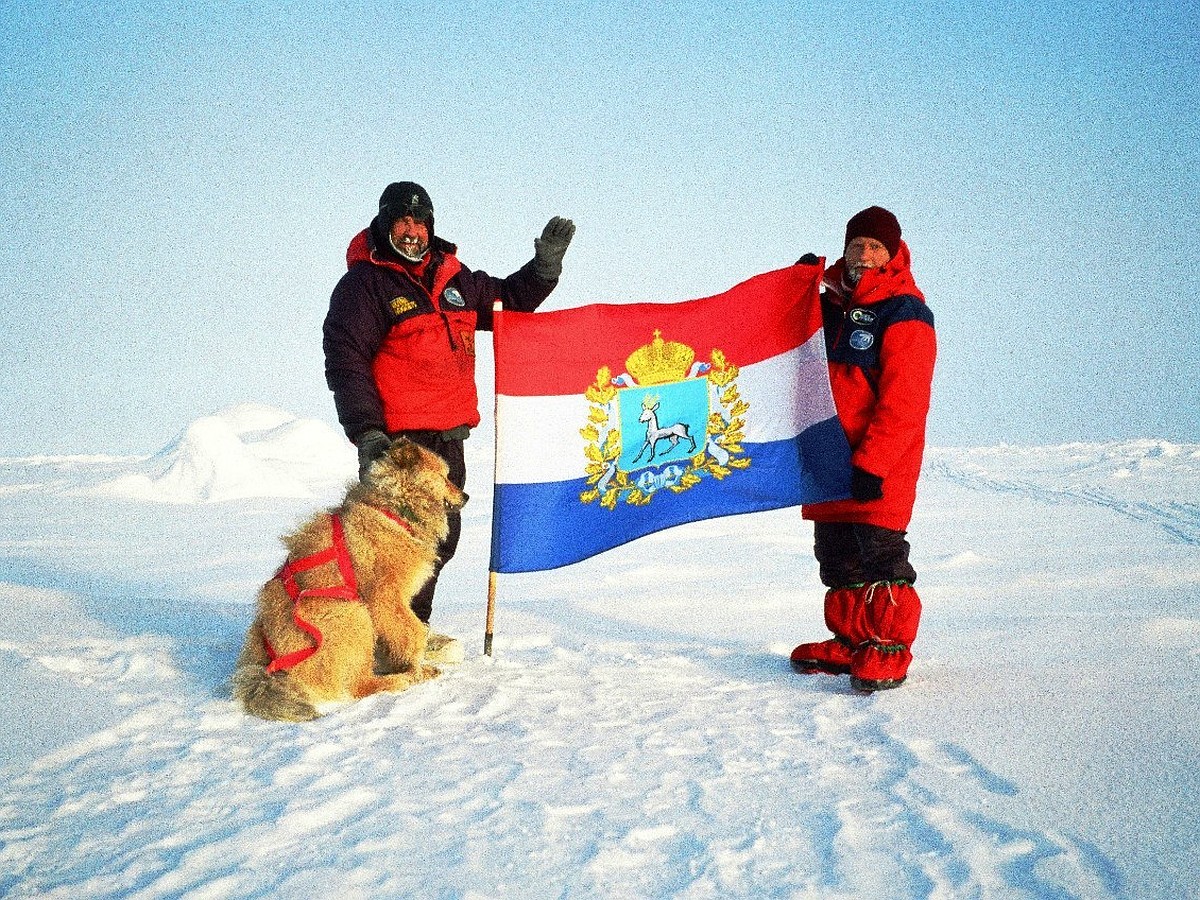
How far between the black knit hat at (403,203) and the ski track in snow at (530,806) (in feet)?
8.81

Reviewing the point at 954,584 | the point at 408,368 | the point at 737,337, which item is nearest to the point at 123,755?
the point at 408,368

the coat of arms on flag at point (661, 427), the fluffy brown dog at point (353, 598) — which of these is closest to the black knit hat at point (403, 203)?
the fluffy brown dog at point (353, 598)

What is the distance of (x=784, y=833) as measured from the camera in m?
2.30

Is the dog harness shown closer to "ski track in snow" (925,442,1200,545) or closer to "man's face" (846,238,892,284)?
"man's face" (846,238,892,284)

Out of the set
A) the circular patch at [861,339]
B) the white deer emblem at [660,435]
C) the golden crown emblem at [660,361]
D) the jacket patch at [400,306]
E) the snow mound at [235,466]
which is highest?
the jacket patch at [400,306]

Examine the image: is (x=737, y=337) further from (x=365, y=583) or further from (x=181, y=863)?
(x=181, y=863)

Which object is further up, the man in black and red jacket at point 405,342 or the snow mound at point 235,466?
the man in black and red jacket at point 405,342

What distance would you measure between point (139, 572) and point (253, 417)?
16195 millimetres

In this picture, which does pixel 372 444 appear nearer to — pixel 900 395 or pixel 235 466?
pixel 900 395

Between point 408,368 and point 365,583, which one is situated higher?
point 408,368

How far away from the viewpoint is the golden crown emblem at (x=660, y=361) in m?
4.66

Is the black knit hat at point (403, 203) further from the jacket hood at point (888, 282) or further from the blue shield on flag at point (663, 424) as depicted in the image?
the jacket hood at point (888, 282)

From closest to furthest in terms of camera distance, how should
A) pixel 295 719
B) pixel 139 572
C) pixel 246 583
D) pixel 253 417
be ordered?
pixel 295 719 < pixel 246 583 < pixel 139 572 < pixel 253 417

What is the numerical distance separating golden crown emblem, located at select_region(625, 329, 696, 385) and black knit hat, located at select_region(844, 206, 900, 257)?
121 centimetres
